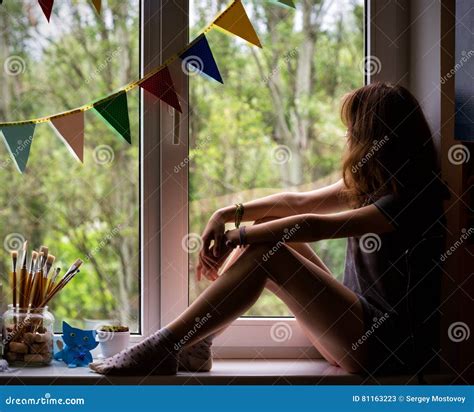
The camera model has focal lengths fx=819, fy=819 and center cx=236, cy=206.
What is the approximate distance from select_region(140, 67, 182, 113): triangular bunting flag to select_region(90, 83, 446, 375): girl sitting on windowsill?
27 centimetres

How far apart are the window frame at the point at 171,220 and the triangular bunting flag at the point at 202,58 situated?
0.10m

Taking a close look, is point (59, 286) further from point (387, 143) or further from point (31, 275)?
point (387, 143)

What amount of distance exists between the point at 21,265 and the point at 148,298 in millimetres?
301

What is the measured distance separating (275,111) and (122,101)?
38cm

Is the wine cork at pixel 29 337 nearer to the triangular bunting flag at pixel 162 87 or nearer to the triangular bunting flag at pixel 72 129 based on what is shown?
the triangular bunting flag at pixel 72 129

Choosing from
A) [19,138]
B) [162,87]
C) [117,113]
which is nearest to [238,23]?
[162,87]

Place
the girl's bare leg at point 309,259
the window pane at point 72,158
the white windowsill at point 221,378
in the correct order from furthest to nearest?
the window pane at point 72,158
the girl's bare leg at point 309,259
the white windowsill at point 221,378

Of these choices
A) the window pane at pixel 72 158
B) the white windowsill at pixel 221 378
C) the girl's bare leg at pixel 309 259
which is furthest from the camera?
the window pane at pixel 72 158

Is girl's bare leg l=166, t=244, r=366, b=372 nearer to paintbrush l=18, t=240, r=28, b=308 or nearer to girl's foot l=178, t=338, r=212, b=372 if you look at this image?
girl's foot l=178, t=338, r=212, b=372

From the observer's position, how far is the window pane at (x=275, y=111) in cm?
194

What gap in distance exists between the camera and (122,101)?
1.77 meters

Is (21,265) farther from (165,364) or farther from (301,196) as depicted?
(301,196)

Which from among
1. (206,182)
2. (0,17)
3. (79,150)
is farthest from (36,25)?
(206,182)

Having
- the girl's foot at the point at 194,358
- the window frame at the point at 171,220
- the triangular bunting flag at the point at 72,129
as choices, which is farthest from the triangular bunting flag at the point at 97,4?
the girl's foot at the point at 194,358
